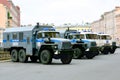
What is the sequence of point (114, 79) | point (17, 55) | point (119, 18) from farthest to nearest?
point (119, 18)
point (17, 55)
point (114, 79)

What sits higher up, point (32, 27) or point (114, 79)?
point (32, 27)

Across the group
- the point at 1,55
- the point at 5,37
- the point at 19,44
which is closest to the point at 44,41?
the point at 19,44

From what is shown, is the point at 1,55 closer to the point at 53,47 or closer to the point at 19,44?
the point at 19,44

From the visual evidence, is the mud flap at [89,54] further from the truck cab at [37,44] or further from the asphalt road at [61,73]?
the asphalt road at [61,73]

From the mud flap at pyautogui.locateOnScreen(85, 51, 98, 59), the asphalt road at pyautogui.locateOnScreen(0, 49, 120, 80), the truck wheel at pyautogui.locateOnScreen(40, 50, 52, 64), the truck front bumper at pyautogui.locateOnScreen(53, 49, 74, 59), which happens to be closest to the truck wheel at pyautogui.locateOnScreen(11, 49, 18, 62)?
the truck wheel at pyautogui.locateOnScreen(40, 50, 52, 64)

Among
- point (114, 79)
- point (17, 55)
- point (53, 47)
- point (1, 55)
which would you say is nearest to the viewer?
point (114, 79)

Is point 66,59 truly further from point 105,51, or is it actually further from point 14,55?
point 105,51

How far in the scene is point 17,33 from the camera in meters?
34.1

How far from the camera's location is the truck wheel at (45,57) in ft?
98.7

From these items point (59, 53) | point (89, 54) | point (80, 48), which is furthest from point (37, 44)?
point (89, 54)

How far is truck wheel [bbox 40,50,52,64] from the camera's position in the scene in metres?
30.1

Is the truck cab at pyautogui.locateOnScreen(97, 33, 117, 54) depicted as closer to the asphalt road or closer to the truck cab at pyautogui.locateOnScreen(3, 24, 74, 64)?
the truck cab at pyautogui.locateOnScreen(3, 24, 74, 64)

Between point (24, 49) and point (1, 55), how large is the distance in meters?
7.89

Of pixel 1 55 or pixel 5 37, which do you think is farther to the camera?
pixel 1 55
